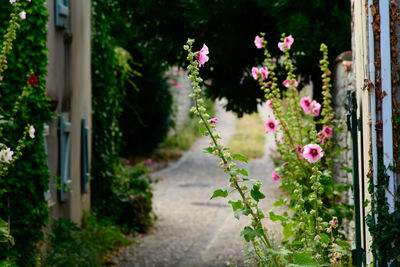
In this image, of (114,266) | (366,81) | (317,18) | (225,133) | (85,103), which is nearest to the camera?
(366,81)

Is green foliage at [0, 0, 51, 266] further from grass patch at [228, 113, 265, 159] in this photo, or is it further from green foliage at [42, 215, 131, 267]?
grass patch at [228, 113, 265, 159]

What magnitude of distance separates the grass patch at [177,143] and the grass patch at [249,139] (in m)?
1.23

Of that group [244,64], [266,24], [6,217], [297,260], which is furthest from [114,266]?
[297,260]

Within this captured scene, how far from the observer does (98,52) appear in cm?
867

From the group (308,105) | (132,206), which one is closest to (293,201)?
(308,105)

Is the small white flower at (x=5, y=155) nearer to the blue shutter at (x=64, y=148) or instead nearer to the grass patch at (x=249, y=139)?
the blue shutter at (x=64, y=148)

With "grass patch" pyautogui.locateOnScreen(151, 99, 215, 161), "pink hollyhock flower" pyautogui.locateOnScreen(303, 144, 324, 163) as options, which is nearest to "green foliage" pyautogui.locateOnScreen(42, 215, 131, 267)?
"pink hollyhock flower" pyautogui.locateOnScreen(303, 144, 324, 163)

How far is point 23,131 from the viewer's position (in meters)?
5.04

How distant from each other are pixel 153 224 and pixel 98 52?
253cm

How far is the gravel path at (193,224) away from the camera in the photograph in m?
7.07

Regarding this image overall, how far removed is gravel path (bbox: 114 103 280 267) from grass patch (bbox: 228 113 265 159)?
1.31 m

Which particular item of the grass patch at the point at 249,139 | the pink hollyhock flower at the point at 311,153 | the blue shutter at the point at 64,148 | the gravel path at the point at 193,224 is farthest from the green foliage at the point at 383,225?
the grass patch at the point at 249,139

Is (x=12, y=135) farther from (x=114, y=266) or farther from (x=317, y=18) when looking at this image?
(x=317, y=18)

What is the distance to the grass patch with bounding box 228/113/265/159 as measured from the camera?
663 inches
